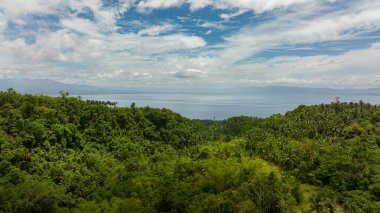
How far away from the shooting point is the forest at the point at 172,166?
46219 millimetres

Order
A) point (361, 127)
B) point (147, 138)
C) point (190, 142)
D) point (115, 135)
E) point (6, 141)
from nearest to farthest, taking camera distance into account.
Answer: point (6, 141) < point (361, 127) < point (115, 135) < point (147, 138) < point (190, 142)

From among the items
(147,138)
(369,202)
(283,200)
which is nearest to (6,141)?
(147,138)

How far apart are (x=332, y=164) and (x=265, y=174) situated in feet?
56.8

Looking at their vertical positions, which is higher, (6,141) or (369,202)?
(6,141)

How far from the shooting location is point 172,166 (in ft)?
196

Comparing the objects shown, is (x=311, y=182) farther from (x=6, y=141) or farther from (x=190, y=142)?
(x=6, y=141)

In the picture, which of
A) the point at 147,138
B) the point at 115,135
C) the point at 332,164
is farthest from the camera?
the point at 147,138

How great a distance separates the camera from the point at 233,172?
51.1m

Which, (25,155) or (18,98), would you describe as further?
(18,98)

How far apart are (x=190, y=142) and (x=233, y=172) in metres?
55.8

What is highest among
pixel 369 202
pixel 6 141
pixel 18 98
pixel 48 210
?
pixel 18 98

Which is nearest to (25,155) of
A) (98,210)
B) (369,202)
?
(98,210)

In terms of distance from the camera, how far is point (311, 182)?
59188mm

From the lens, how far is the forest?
152 ft
